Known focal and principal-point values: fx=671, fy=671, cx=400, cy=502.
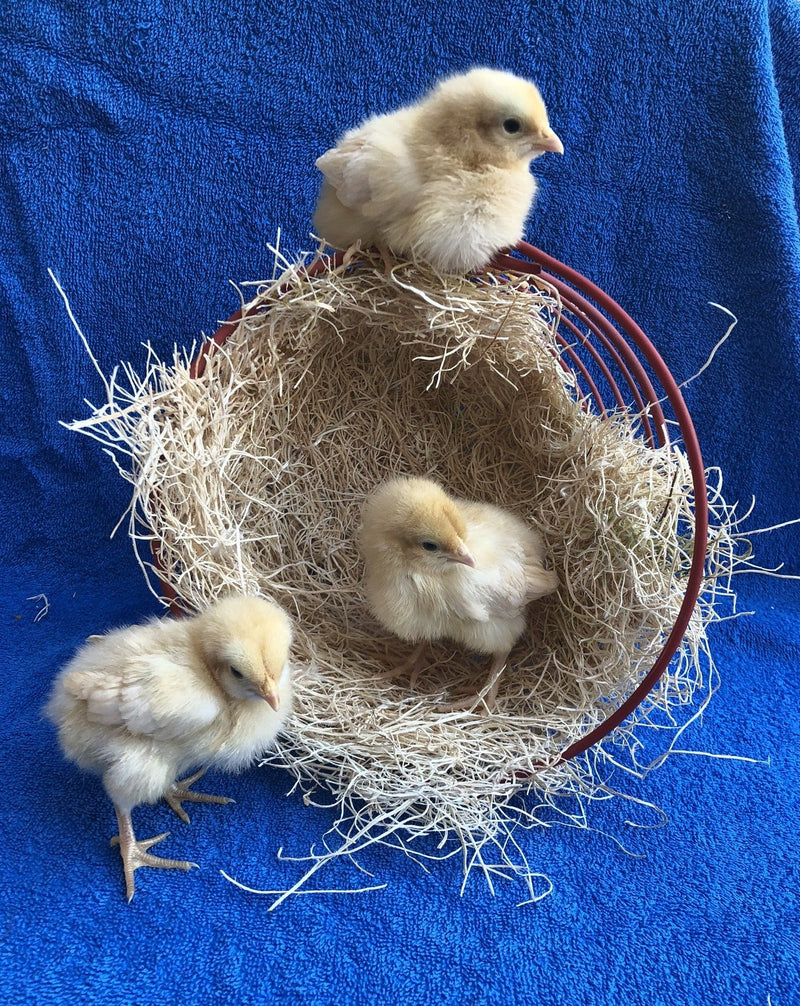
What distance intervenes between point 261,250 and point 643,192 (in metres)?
0.93

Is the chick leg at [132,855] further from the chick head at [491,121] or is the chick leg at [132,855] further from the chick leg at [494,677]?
the chick head at [491,121]

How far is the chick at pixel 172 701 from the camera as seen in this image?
97 cm

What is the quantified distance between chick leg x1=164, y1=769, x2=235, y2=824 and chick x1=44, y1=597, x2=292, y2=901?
0.08 metres

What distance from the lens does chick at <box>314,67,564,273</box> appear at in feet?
3.45

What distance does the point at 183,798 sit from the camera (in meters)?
1.19

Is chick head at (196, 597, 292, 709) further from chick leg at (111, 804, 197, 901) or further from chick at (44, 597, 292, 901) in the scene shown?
chick leg at (111, 804, 197, 901)

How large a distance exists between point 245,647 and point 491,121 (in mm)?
894

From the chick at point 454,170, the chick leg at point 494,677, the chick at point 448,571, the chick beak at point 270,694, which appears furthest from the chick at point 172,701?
the chick at point 454,170

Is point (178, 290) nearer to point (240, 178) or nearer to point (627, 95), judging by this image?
point (240, 178)

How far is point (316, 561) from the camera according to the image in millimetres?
1494

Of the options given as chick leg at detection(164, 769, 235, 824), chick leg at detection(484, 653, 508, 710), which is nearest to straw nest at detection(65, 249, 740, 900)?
chick leg at detection(484, 653, 508, 710)

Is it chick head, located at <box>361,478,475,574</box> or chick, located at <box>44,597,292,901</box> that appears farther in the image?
chick head, located at <box>361,478,475,574</box>

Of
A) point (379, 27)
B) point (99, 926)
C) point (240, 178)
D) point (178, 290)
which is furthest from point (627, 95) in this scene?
point (99, 926)

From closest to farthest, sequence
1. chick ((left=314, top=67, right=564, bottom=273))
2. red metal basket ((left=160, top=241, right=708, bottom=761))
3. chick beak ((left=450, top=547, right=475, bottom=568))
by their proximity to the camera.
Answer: red metal basket ((left=160, top=241, right=708, bottom=761)), chick ((left=314, top=67, right=564, bottom=273)), chick beak ((left=450, top=547, right=475, bottom=568))
